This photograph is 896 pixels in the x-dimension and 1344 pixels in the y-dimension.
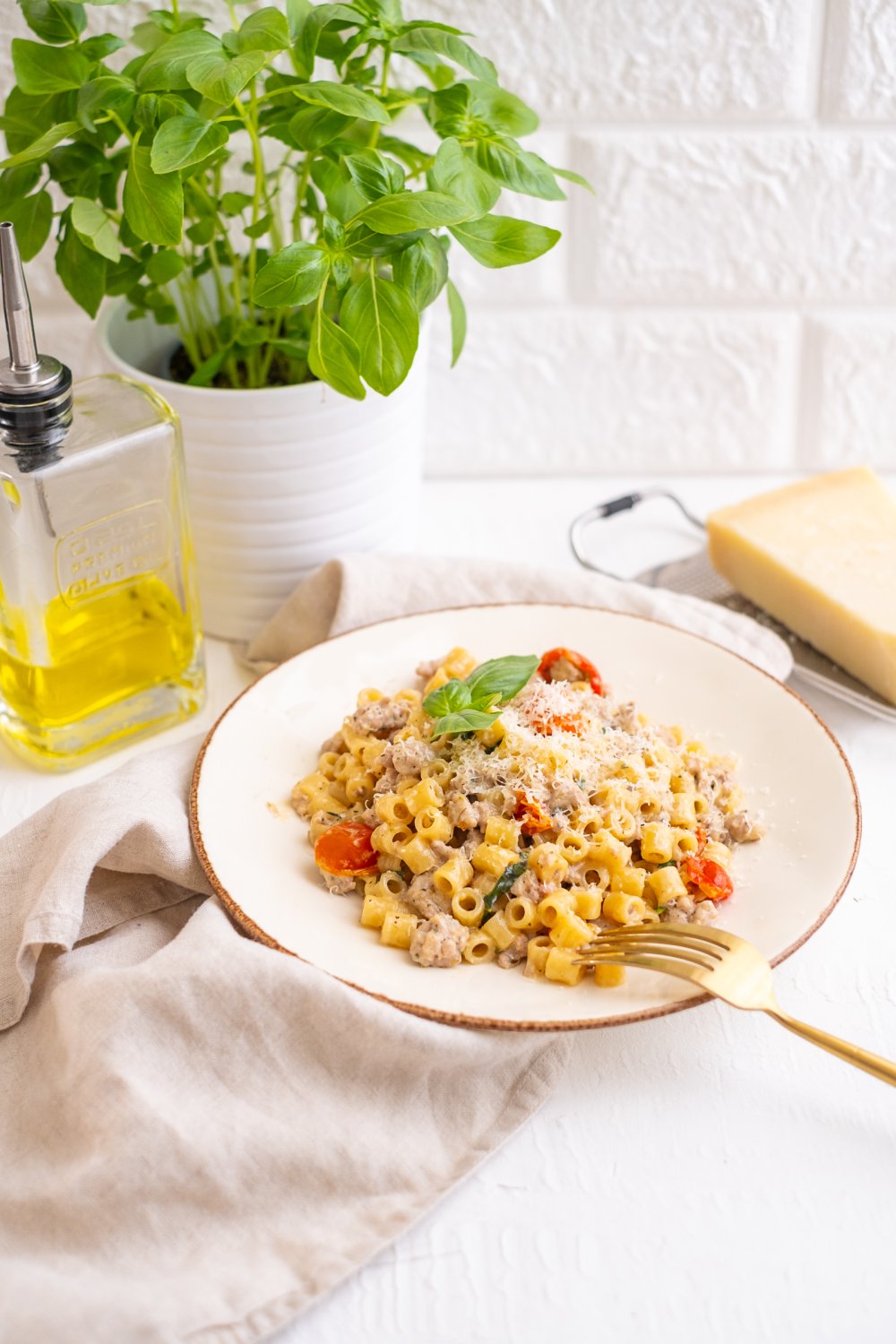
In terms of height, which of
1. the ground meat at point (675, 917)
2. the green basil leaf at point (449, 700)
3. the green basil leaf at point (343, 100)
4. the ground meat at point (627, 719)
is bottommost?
the ground meat at point (675, 917)

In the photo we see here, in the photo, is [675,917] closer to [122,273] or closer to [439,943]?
[439,943]

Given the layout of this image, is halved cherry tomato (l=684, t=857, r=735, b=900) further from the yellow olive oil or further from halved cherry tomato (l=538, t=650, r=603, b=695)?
the yellow olive oil

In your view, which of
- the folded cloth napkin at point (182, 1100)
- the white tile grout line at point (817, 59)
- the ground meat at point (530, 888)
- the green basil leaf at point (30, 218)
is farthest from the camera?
the white tile grout line at point (817, 59)

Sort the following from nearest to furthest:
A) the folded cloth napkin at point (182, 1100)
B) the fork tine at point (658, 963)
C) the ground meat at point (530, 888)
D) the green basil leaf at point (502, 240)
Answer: the folded cloth napkin at point (182, 1100) → the fork tine at point (658, 963) → the ground meat at point (530, 888) → the green basil leaf at point (502, 240)

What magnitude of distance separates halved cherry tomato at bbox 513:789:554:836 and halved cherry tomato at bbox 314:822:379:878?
140 mm

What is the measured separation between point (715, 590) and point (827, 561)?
0.19 m

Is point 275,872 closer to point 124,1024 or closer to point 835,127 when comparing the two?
point 124,1024

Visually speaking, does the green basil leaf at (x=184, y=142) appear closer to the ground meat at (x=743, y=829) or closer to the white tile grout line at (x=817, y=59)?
the ground meat at (x=743, y=829)

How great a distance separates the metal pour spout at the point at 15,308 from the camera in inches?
48.5

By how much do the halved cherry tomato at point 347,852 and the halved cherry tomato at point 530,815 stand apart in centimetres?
14

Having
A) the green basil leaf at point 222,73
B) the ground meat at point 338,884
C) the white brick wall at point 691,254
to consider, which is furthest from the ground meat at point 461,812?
the white brick wall at point 691,254

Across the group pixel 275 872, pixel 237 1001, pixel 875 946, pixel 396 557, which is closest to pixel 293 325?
pixel 396 557

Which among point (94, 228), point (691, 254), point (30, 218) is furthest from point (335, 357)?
point (691, 254)

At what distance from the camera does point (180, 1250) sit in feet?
3.18
